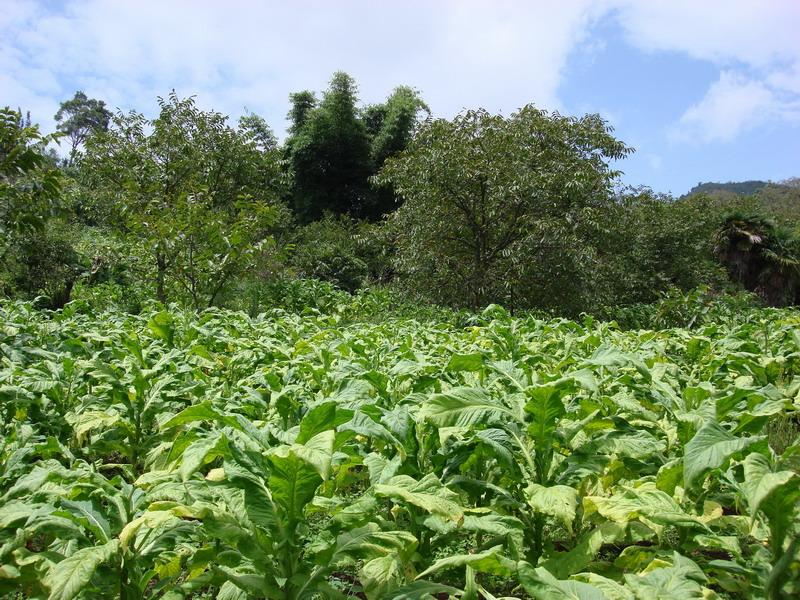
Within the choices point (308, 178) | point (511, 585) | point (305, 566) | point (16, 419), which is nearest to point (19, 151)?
point (16, 419)

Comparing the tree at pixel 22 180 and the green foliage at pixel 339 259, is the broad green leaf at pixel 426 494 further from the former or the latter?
the green foliage at pixel 339 259

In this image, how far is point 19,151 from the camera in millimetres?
4332

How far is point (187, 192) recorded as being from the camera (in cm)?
1100

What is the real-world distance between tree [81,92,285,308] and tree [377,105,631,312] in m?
2.72

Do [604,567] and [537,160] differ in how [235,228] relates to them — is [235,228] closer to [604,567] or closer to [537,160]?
[537,160]

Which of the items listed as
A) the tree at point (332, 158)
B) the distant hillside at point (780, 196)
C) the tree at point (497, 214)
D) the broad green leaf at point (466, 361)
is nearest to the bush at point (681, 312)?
the tree at point (497, 214)

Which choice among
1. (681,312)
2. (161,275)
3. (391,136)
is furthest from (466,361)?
(391,136)

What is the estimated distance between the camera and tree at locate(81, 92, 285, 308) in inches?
325

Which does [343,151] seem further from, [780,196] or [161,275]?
[780,196]

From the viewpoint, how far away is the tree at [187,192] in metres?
8.26

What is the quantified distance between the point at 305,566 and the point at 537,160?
387 inches

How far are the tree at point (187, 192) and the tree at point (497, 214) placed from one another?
8.93 feet

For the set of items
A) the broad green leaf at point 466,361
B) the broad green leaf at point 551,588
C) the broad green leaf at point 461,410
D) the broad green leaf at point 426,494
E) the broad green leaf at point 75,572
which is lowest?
the broad green leaf at point 75,572

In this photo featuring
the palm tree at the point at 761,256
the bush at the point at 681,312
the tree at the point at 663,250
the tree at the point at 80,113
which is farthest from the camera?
the tree at the point at 80,113
